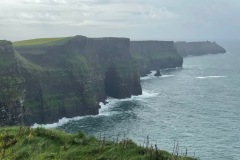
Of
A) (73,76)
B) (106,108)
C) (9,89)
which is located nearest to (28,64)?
(73,76)

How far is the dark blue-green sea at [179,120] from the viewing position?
6861cm

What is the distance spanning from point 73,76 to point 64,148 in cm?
8291

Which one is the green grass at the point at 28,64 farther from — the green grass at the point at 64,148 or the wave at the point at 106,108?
the green grass at the point at 64,148

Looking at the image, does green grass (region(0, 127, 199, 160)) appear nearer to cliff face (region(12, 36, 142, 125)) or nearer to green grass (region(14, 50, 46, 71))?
cliff face (region(12, 36, 142, 125))

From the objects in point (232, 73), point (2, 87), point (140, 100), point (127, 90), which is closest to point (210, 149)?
point (2, 87)

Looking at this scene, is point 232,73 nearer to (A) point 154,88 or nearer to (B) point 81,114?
(A) point 154,88

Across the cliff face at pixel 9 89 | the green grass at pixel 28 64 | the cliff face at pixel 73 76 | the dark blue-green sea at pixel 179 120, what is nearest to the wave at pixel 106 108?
the dark blue-green sea at pixel 179 120

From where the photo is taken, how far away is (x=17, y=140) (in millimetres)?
29359

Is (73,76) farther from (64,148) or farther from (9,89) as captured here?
(64,148)

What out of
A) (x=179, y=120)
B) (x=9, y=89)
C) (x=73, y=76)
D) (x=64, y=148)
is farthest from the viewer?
(x=73, y=76)

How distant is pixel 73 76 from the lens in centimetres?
10912

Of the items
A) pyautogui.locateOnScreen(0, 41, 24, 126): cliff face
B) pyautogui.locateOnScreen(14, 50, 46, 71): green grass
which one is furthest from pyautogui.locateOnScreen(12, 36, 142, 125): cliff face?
pyautogui.locateOnScreen(0, 41, 24, 126): cliff face

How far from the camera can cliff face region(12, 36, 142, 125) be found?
317 ft

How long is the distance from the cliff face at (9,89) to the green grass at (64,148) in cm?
5029
